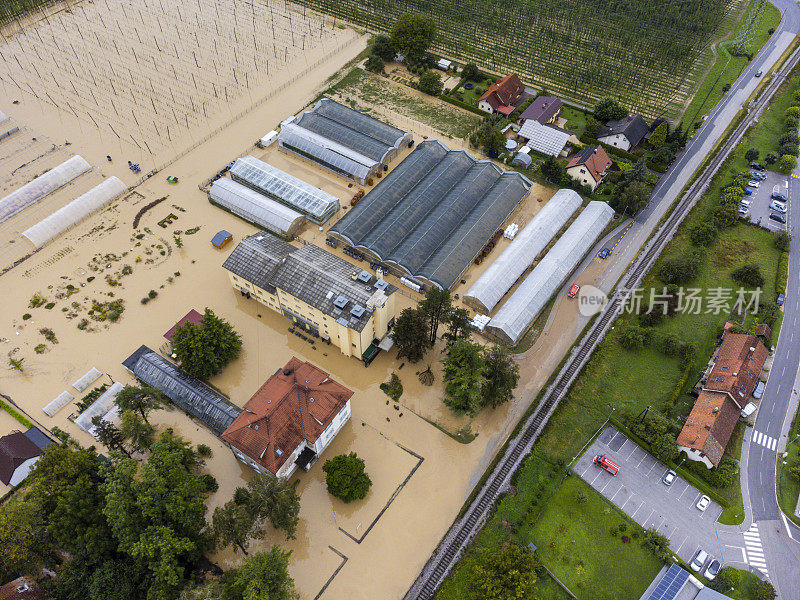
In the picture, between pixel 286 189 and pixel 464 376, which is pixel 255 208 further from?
pixel 464 376

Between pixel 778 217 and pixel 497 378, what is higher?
pixel 778 217

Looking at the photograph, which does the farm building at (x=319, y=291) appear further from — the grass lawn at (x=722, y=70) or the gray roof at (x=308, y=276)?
the grass lawn at (x=722, y=70)

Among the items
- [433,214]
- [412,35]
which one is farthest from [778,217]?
[412,35]

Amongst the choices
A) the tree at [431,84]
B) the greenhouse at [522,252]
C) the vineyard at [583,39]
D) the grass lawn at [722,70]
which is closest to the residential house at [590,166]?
the greenhouse at [522,252]

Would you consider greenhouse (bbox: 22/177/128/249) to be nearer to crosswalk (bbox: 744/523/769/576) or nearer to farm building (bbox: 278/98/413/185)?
farm building (bbox: 278/98/413/185)

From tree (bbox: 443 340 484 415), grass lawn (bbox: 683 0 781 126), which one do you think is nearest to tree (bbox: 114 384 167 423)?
tree (bbox: 443 340 484 415)

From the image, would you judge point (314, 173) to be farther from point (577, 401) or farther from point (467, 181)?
point (577, 401)
